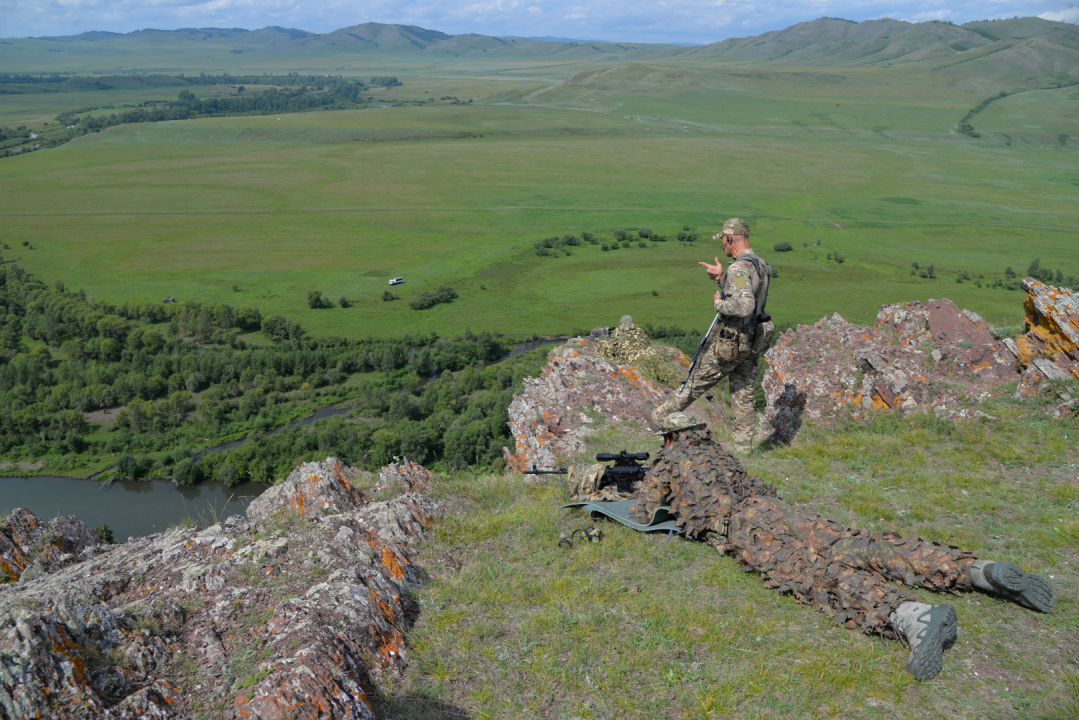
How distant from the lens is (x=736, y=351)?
10.7 meters

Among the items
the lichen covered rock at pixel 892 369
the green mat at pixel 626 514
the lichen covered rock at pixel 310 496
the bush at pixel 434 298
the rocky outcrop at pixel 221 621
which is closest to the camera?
the rocky outcrop at pixel 221 621

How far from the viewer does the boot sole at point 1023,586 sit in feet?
20.8

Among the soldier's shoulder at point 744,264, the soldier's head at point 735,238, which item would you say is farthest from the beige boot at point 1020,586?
the soldier's head at point 735,238

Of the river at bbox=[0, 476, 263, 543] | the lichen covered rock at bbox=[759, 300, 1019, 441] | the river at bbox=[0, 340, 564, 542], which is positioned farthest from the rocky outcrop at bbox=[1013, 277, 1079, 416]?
the river at bbox=[0, 476, 263, 543]

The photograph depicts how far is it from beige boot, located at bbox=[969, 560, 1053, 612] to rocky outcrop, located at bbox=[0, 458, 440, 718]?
6.34m

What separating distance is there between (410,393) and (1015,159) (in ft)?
574

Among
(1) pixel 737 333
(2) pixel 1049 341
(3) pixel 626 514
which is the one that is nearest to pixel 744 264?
(1) pixel 737 333

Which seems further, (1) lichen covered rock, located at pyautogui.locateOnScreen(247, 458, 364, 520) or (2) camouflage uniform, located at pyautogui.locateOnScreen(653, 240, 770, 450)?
(2) camouflage uniform, located at pyautogui.locateOnScreen(653, 240, 770, 450)

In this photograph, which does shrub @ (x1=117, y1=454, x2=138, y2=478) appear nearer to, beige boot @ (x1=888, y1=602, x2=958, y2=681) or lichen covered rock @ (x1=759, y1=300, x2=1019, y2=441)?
lichen covered rock @ (x1=759, y1=300, x2=1019, y2=441)

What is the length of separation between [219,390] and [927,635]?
6573 centimetres

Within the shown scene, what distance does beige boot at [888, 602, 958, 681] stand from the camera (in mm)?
5777

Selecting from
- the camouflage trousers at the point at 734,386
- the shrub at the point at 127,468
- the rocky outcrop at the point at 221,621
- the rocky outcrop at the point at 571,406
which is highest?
the camouflage trousers at the point at 734,386

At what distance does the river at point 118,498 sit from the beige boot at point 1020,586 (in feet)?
151

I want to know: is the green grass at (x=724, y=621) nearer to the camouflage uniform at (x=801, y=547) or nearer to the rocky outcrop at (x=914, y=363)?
the camouflage uniform at (x=801, y=547)
